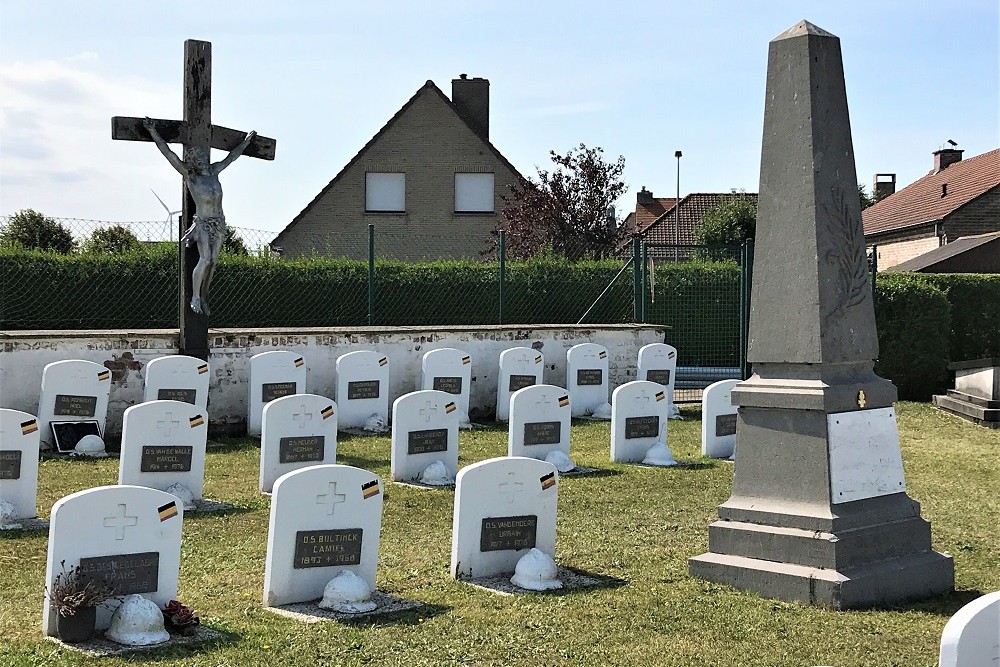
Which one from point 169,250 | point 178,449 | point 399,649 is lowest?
point 399,649

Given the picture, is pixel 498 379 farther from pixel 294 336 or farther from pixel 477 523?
pixel 477 523

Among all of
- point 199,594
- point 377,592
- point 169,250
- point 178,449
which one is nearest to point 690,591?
point 377,592

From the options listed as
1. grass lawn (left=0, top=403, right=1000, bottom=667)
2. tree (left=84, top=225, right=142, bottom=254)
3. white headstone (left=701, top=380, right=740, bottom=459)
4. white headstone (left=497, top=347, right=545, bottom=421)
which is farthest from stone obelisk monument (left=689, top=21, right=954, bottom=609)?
tree (left=84, top=225, right=142, bottom=254)

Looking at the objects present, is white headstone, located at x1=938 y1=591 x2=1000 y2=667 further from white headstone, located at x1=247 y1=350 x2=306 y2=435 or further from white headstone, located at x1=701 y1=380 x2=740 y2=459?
white headstone, located at x1=247 y1=350 x2=306 y2=435

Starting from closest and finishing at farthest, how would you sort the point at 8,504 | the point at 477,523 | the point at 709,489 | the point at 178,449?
the point at 477,523 < the point at 8,504 < the point at 178,449 < the point at 709,489

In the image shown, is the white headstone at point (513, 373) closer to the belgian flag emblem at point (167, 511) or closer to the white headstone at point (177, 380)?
the white headstone at point (177, 380)

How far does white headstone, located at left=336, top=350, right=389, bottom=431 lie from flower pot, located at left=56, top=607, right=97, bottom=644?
26.0 feet

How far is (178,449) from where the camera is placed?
28.7 feet

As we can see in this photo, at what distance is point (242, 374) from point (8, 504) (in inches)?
220

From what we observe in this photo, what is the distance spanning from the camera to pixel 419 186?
34188mm

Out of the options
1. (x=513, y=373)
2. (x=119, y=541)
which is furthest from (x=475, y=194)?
(x=119, y=541)

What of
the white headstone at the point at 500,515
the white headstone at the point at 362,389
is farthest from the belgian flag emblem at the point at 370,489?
the white headstone at the point at 362,389

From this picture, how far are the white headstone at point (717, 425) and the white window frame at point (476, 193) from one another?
2302 centimetres

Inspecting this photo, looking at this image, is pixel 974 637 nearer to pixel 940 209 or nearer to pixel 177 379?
pixel 177 379
